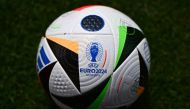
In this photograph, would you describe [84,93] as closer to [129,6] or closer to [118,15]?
[118,15]

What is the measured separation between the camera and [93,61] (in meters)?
3.93

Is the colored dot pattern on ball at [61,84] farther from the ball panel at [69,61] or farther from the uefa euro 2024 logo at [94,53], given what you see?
the uefa euro 2024 logo at [94,53]

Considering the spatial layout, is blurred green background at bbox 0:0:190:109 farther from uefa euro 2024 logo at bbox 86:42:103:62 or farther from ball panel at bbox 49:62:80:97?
uefa euro 2024 logo at bbox 86:42:103:62

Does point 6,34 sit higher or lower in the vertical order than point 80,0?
lower

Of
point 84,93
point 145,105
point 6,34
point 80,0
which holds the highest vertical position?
point 80,0

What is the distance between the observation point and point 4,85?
5.02 m

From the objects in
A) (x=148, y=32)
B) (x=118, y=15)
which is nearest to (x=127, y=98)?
(x=118, y=15)

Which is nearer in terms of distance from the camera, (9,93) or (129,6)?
(9,93)

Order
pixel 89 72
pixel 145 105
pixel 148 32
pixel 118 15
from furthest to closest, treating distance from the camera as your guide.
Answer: pixel 148 32, pixel 145 105, pixel 118 15, pixel 89 72

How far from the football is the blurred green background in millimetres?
818

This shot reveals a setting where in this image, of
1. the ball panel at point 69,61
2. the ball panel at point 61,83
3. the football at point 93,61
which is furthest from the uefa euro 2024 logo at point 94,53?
the ball panel at point 61,83

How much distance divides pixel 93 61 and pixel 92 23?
359 mm

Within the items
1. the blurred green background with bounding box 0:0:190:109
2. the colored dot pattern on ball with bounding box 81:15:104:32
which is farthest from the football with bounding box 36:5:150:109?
the blurred green background with bounding box 0:0:190:109

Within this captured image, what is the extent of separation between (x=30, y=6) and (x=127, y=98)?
6.53 feet
